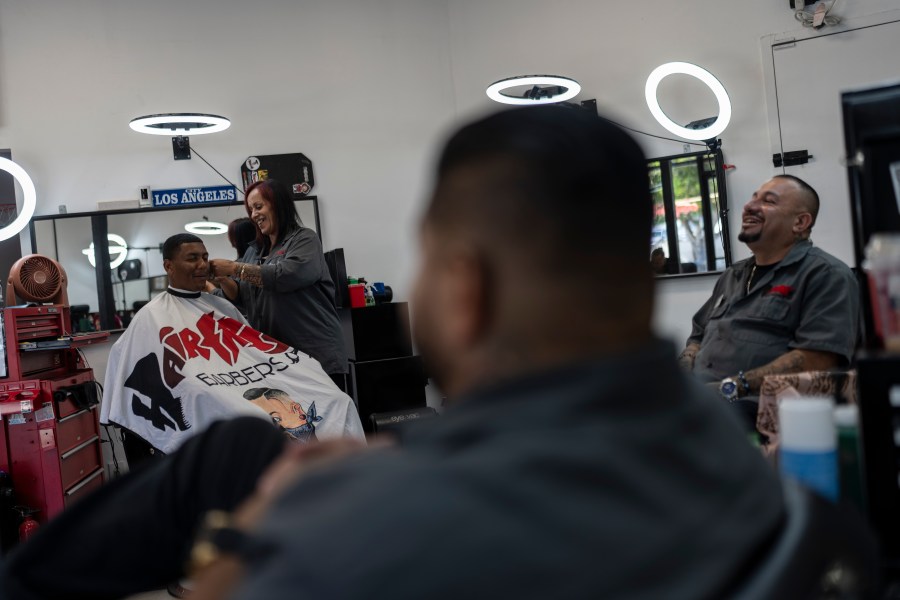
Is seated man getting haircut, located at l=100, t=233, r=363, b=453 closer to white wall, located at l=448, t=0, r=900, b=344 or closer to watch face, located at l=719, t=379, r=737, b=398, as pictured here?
watch face, located at l=719, t=379, r=737, b=398

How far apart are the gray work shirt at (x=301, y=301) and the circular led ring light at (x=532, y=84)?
1605 millimetres

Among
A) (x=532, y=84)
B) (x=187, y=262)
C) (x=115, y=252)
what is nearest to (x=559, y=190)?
(x=187, y=262)

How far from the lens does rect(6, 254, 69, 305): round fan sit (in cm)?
378

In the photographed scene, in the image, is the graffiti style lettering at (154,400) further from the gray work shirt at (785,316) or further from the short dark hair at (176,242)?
the gray work shirt at (785,316)

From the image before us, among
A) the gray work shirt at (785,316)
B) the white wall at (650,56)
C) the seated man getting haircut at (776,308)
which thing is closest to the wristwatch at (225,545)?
the seated man getting haircut at (776,308)

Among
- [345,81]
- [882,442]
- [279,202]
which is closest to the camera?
[882,442]

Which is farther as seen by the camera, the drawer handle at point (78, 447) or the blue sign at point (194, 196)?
the blue sign at point (194, 196)

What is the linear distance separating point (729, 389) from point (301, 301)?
2017mm

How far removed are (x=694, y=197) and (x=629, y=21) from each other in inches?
48.8

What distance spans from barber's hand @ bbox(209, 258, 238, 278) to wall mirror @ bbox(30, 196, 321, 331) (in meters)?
1.39

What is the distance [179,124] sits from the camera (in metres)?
4.50

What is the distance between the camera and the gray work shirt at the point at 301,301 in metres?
3.43

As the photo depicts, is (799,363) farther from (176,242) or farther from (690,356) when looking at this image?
(176,242)

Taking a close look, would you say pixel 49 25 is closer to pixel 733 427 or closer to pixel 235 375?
pixel 235 375
